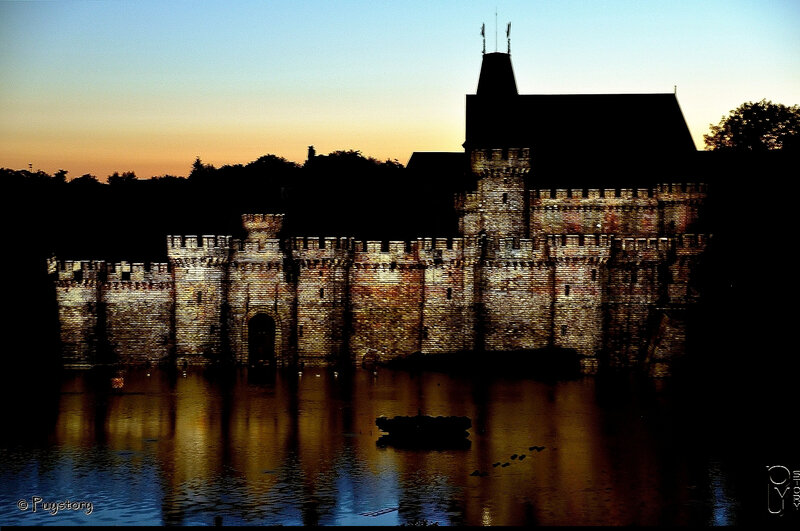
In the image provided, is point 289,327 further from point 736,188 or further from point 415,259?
point 736,188

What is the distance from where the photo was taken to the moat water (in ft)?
112

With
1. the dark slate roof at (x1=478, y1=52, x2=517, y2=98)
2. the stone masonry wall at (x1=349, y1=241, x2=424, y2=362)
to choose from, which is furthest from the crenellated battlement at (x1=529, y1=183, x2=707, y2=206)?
the dark slate roof at (x1=478, y1=52, x2=517, y2=98)

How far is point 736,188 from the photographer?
62.5 metres

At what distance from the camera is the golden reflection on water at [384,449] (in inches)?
1374

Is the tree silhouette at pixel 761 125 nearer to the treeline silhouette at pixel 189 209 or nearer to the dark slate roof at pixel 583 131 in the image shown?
the dark slate roof at pixel 583 131

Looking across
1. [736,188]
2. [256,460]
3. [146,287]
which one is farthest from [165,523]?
[736,188]

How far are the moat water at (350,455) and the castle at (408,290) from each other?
2915mm

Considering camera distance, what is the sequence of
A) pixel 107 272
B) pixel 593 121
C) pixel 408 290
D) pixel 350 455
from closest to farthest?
pixel 350 455 < pixel 107 272 < pixel 408 290 < pixel 593 121

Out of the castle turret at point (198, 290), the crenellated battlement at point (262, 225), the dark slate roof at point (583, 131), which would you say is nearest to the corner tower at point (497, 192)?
the dark slate roof at point (583, 131)

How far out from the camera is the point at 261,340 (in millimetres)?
63000

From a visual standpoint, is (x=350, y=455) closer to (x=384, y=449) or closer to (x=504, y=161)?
(x=384, y=449)

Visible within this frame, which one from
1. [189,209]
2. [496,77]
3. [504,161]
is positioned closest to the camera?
[504,161]

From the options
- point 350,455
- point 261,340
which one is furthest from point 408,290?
point 350,455

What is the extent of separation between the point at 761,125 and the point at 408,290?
30.0 meters
